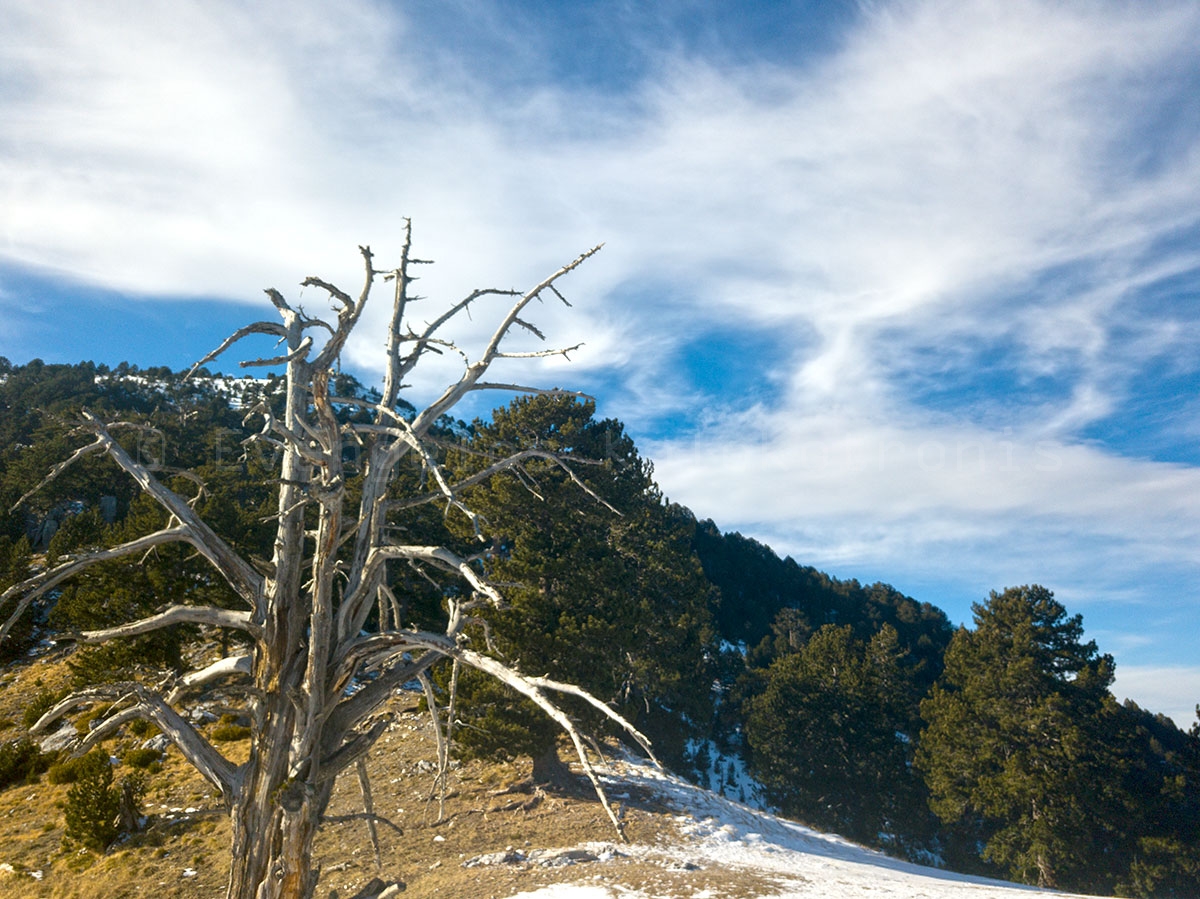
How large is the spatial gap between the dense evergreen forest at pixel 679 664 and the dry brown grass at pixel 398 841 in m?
1.49

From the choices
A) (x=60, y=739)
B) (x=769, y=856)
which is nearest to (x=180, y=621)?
(x=769, y=856)

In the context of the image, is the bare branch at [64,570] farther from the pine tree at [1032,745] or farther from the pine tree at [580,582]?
the pine tree at [1032,745]

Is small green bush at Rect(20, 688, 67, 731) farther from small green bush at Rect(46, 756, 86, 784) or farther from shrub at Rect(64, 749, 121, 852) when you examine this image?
shrub at Rect(64, 749, 121, 852)

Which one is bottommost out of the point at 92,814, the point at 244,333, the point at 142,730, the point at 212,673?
the point at 92,814

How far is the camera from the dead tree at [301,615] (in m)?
3.73

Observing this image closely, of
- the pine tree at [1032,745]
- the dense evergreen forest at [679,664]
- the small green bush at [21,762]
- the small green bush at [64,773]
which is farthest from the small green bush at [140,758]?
the pine tree at [1032,745]

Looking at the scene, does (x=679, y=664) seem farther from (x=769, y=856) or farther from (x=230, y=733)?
(x=230, y=733)

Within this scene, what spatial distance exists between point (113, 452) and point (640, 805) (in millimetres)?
15768

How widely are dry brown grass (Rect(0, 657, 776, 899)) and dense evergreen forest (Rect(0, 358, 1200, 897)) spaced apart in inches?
58.8

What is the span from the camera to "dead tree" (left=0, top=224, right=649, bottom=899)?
373 centimetres

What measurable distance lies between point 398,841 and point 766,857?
7593mm

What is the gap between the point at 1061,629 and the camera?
2883 cm

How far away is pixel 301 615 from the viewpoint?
4215mm

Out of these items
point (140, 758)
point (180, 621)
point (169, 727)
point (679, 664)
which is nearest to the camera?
point (180, 621)
